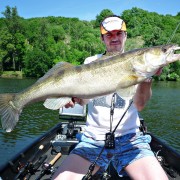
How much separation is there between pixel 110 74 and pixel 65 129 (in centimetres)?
520

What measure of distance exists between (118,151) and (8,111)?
1.81 m

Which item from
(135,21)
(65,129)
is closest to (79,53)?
(135,21)

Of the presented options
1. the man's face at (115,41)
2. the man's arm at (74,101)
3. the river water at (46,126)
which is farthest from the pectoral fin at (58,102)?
the river water at (46,126)

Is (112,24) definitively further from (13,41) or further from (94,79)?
(13,41)

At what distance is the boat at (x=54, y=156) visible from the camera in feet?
18.6

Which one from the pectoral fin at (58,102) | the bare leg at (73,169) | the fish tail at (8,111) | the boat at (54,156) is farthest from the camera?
the boat at (54,156)

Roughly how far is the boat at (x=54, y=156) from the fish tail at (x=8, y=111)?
4.71 feet

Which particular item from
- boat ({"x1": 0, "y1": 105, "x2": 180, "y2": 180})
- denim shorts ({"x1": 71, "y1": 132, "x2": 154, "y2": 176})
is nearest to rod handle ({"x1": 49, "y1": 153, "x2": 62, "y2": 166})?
boat ({"x1": 0, "y1": 105, "x2": 180, "y2": 180})

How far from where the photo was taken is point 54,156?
23.5ft

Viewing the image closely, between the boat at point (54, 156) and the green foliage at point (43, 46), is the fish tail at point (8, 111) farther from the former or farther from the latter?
the green foliage at point (43, 46)

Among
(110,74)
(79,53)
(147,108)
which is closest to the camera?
(110,74)

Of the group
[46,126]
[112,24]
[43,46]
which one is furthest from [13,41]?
[112,24]

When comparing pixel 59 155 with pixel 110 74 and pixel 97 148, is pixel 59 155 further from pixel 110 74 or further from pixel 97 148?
pixel 110 74

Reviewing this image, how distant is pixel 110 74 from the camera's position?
371 cm
